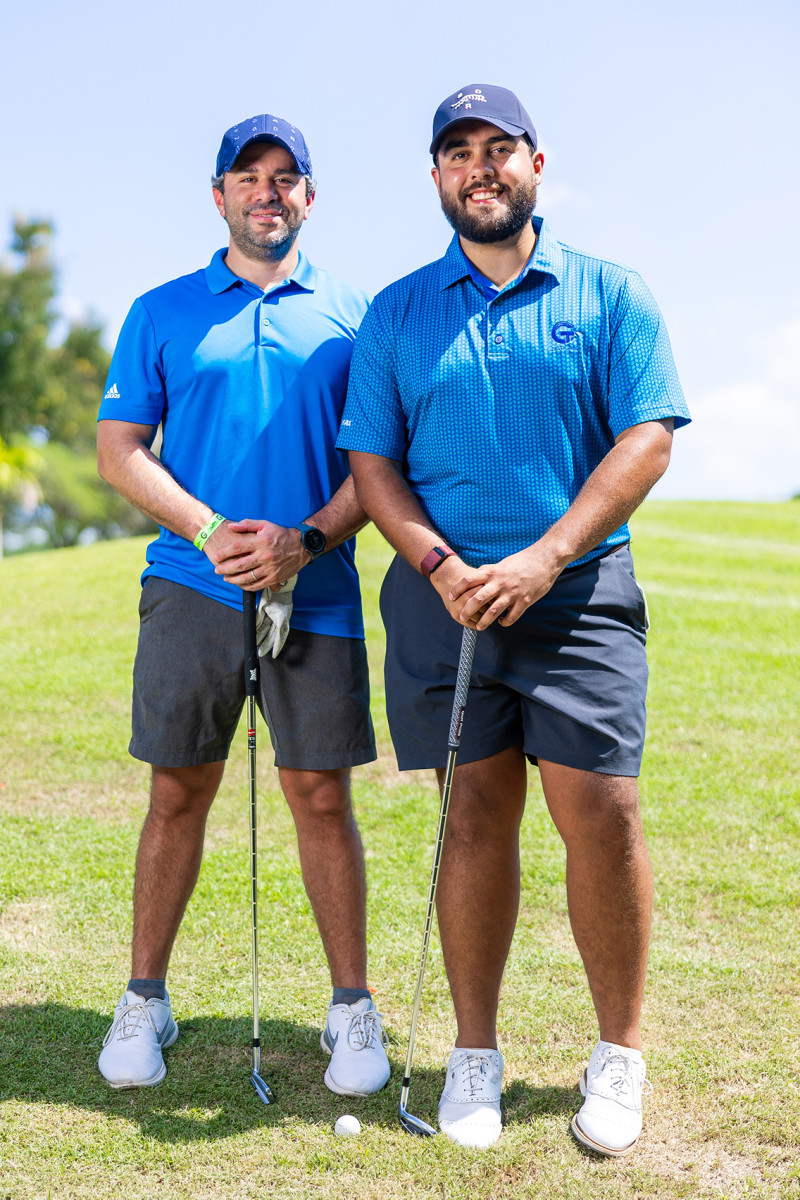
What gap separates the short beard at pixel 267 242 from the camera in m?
3.15

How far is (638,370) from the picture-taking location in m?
2.74

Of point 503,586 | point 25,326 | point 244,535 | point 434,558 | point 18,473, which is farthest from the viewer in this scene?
point 25,326

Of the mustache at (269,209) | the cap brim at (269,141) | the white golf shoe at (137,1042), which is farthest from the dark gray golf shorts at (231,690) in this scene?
the cap brim at (269,141)

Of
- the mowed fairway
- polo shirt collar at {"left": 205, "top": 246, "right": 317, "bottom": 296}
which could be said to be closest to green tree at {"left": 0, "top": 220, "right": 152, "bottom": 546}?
the mowed fairway

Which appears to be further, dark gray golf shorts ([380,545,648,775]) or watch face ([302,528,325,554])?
watch face ([302,528,325,554])

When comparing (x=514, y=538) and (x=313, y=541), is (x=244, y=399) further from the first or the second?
(x=514, y=538)

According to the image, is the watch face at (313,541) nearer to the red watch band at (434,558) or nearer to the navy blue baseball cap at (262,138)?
the red watch band at (434,558)

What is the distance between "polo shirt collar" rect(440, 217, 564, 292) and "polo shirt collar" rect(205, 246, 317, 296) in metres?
0.46

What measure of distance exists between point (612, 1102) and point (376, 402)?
182cm

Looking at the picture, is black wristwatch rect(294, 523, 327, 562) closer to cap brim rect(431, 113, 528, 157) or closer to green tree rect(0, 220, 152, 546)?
cap brim rect(431, 113, 528, 157)

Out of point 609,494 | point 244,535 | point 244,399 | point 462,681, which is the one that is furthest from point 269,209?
point 462,681

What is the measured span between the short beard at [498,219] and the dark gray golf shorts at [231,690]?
3.76ft

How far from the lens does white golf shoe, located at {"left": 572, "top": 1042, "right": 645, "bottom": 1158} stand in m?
2.72

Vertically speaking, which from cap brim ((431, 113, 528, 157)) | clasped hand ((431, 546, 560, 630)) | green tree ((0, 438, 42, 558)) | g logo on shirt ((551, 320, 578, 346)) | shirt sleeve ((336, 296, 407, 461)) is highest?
green tree ((0, 438, 42, 558))
